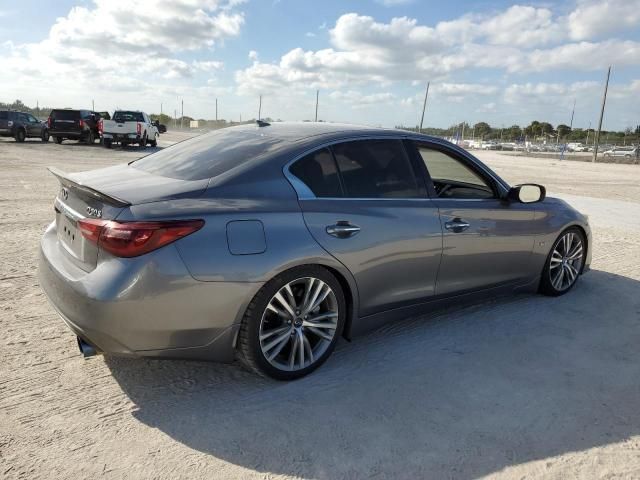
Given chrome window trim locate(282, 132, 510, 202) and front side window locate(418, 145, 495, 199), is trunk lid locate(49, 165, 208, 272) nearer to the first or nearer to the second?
chrome window trim locate(282, 132, 510, 202)

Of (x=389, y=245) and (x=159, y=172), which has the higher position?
(x=159, y=172)

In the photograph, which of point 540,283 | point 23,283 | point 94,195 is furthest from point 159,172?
point 540,283

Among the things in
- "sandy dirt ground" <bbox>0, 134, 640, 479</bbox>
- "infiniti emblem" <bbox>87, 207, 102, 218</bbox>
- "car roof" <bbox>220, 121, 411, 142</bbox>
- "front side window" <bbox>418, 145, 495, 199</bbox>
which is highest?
"car roof" <bbox>220, 121, 411, 142</bbox>

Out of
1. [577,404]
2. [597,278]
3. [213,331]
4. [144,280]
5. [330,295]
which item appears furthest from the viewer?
[597,278]

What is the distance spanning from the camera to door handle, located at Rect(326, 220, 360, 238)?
3273mm

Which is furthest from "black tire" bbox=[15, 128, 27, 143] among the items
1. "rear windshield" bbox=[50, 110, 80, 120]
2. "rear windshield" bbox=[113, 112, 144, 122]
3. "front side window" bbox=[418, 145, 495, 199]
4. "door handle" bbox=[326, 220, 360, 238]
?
"door handle" bbox=[326, 220, 360, 238]

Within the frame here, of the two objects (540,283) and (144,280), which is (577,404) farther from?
(144,280)

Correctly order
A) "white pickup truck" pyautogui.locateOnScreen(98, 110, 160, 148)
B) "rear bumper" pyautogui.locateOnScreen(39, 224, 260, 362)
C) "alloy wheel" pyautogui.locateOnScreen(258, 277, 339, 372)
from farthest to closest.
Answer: "white pickup truck" pyautogui.locateOnScreen(98, 110, 160, 148), "alloy wheel" pyautogui.locateOnScreen(258, 277, 339, 372), "rear bumper" pyautogui.locateOnScreen(39, 224, 260, 362)

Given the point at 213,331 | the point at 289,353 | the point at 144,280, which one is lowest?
the point at 289,353

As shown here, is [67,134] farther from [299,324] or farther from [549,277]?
[299,324]

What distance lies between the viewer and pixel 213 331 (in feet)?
9.61

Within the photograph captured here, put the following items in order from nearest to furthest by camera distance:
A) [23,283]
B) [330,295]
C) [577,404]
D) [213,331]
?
1. [213,331]
2. [577,404]
3. [330,295]
4. [23,283]

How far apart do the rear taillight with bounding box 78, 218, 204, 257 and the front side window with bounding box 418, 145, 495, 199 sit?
6.77 feet

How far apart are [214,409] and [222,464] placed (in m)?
0.49
